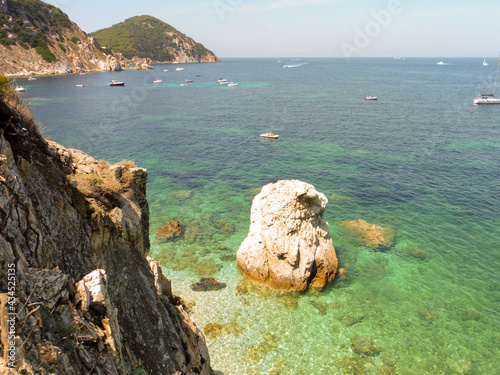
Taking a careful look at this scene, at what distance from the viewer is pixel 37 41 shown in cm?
16650

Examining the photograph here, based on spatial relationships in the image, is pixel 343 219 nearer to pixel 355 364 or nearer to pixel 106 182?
pixel 355 364

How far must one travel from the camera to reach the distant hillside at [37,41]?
508 feet

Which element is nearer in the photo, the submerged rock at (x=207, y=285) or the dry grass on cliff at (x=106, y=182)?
the dry grass on cliff at (x=106, y=182)

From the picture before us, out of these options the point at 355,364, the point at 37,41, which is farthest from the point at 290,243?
the point at 37,41

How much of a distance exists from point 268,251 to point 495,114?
9348 centimetres

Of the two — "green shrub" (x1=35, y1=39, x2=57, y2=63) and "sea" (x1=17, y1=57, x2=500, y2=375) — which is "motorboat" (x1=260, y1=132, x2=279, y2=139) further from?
"green shrub" (x1=35, y1=39, x2=57, y2=63)

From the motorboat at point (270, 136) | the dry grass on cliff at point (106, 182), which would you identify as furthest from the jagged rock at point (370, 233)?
the motorboat at point (270, 136)

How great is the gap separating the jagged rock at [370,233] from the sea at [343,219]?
0.74 m

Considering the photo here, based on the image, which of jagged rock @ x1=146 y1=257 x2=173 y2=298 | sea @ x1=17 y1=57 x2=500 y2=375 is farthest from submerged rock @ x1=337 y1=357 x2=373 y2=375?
jagged rock @ x1=146 y1=257 x2=173 y2=298

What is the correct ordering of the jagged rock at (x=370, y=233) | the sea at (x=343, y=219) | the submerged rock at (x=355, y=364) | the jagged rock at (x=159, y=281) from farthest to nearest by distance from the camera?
the jagged rock at (x=370, y=233), the sea at (x=343, y=219), the submerged rock at (x=355, y=364), the jagged rock at (x=159, y=281)

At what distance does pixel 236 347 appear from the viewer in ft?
64.4

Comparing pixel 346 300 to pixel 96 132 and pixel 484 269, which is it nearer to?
pixel 484 269

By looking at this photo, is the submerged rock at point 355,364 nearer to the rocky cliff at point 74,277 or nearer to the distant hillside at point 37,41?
the rocky cliff at point 74,277

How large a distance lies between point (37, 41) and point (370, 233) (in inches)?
7869
